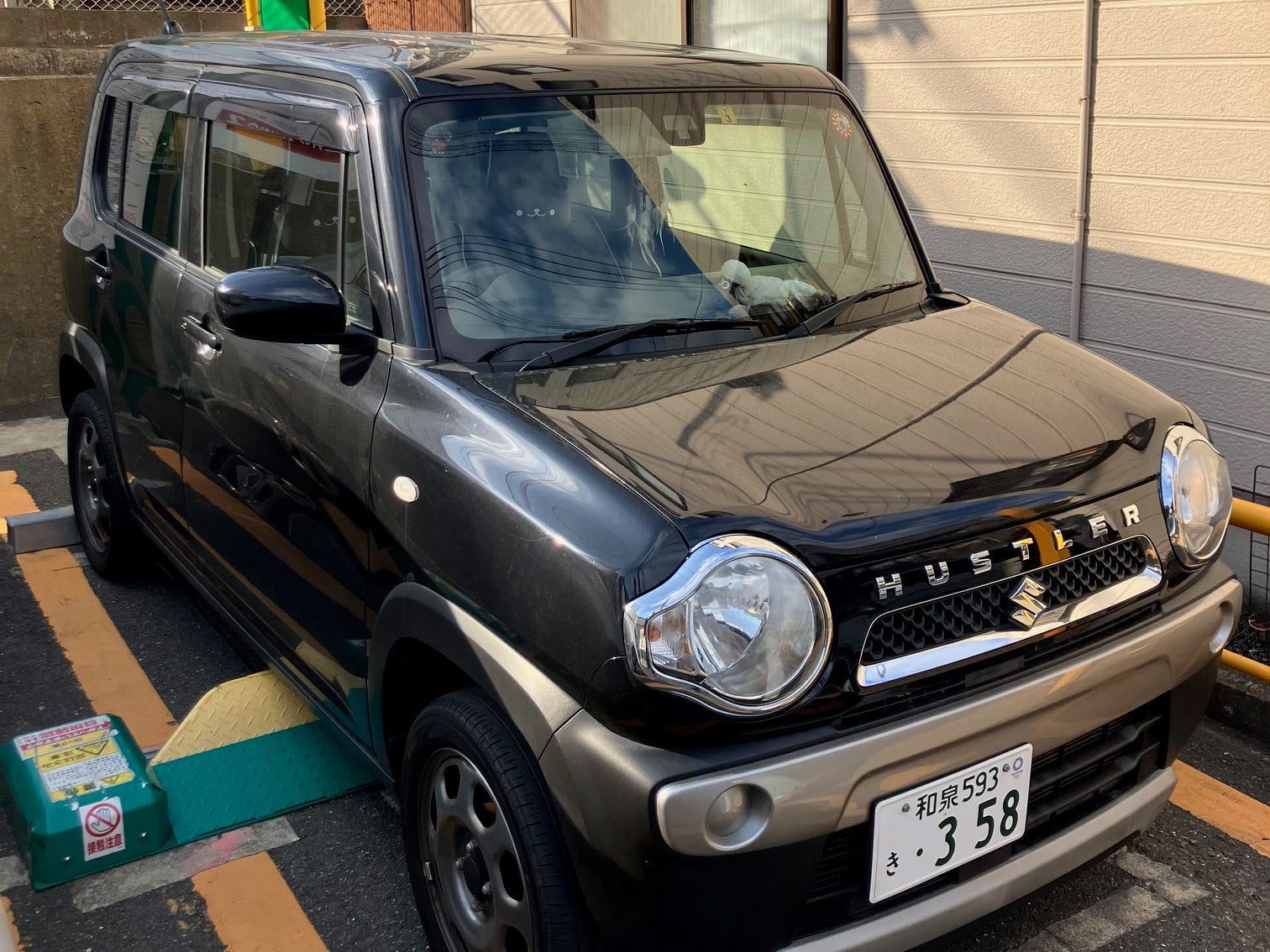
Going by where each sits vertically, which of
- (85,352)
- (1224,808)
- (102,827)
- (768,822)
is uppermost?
(85,352)

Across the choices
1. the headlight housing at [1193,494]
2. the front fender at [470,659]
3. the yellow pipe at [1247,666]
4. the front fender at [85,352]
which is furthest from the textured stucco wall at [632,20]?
the front fender at [470,659]

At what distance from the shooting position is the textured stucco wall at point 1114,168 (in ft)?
14.4

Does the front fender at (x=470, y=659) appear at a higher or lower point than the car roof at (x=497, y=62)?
lower

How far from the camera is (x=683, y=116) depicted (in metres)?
2.97

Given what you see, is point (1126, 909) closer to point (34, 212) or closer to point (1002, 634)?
point (1002, 634)

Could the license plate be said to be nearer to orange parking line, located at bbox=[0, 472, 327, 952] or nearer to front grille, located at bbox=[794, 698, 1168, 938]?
front grille, located at bbox=[794, 698, 1168, 938]

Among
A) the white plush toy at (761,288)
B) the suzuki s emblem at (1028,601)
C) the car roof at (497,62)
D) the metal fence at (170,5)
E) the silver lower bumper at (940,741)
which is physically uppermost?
the metal fence at (170,5)

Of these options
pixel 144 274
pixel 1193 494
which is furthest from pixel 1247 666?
pixel 144 274

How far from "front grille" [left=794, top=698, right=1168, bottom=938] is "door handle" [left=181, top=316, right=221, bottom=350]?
2037 millimetres

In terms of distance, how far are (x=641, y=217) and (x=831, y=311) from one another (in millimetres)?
490

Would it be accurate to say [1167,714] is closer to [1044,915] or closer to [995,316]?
[1044,915]

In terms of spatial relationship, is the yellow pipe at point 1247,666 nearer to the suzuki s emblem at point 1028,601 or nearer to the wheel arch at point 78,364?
the suzuki s emblem at point 1028,601

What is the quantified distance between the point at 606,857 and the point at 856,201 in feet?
6.43

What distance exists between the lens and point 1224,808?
10.2ft
